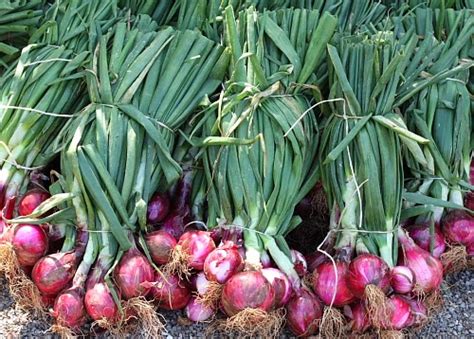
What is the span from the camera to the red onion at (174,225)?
2037 mm

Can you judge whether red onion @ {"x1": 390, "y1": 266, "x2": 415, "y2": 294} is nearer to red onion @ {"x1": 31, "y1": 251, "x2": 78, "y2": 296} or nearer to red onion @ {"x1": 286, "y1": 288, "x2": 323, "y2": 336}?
red onion @ {"x1": 286, "y1": 288, "x2": 323, "y2": 336}

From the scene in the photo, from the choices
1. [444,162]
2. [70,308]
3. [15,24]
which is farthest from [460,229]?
[15,24]

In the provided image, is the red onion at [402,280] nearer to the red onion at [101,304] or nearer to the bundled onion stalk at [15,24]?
the red onion at [101,304]

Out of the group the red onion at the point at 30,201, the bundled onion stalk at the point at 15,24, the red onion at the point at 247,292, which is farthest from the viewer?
the bundled onion stalk at the point at 15,24

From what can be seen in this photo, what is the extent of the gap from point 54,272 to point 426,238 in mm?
1096

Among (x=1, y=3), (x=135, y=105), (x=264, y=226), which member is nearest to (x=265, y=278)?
(x=264, y=226)

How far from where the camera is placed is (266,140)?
6.57ft

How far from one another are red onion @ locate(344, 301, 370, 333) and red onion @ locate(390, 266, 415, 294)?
0.36 feet

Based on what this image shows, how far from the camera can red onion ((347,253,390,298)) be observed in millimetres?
1825

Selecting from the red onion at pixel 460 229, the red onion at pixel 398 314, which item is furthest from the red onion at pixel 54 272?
the red onion at pixel 460 229

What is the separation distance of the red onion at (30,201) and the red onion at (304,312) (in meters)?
0.79

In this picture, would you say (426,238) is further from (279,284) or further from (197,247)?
(197,247)

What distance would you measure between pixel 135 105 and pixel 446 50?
1035mm

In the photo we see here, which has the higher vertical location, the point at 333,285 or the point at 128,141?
the point at 128,141
